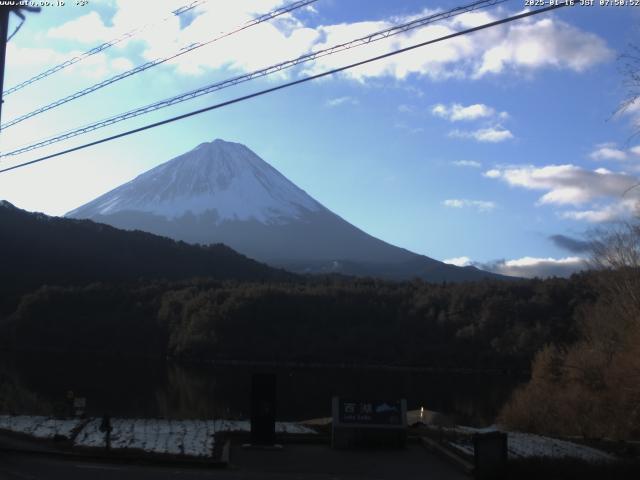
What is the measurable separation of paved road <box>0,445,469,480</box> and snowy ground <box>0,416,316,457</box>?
899 millimetres

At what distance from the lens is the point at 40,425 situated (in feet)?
58.4

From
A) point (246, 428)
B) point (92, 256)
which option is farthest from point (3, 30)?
point (92, 256)

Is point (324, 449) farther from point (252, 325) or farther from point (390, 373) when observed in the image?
point (252, 325)

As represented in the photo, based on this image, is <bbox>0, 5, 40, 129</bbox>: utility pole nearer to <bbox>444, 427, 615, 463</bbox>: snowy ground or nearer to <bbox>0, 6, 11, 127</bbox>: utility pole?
<bbox>0, 6, 11, 127</bbox>: utility pole

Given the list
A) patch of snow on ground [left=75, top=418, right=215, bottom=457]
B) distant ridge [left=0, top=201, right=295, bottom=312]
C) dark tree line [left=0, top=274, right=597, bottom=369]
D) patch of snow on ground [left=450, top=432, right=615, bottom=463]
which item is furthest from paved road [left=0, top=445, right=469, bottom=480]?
distant ridge [left=0, top=201, right=295, bottom=312]

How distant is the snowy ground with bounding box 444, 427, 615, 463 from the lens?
15.8m

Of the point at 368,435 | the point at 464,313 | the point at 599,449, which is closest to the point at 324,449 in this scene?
the point at 368,435

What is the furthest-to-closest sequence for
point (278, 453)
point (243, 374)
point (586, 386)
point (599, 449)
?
1. point (243, 374)
2. point (586, 386)
3. point (599, 449)
4. point (278, 453)

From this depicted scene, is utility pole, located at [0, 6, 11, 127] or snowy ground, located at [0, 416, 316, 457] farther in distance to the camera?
snowy ground, located at [0, 416, 316, 457]

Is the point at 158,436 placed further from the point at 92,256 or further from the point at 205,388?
the point at 92,256

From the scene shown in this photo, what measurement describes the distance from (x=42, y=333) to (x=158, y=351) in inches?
670

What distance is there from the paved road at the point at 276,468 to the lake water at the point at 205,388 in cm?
1533

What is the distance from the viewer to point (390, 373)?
91.1 metres

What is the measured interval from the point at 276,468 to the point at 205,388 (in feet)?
156
